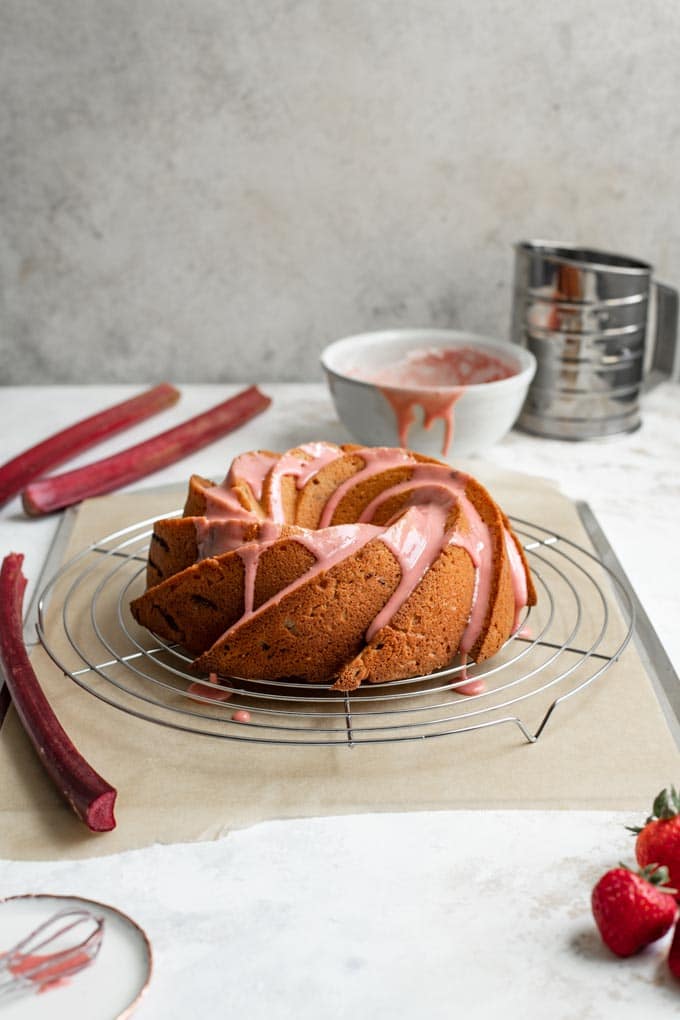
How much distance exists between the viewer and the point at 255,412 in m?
2.54

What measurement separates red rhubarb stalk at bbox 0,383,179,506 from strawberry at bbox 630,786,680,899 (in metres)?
1.42

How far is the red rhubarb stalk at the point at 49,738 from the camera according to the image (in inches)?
47.1

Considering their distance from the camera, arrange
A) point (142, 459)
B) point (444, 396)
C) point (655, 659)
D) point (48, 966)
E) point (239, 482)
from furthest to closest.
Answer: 1. point (142, 459)
2. point (444, 396)
3. point (239, 482)
4. point (655, 659)
5. point (48, 966)

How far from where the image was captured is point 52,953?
1.01m

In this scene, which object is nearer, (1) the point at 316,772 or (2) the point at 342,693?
(1) the point at 316,772

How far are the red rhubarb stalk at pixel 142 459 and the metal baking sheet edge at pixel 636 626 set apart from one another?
1.7 inches

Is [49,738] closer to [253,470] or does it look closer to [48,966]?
[48,966]

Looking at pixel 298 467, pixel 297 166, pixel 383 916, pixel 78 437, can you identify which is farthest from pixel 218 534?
pixel 297 166

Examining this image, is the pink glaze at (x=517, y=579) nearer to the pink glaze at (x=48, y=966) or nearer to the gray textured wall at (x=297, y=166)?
the pink glaze at (x=48, y=966)

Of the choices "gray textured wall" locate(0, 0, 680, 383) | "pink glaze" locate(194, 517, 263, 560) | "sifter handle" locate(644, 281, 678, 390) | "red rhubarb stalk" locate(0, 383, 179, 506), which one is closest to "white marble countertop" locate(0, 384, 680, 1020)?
"pink glaze" locate(194, 517, 263, 560)

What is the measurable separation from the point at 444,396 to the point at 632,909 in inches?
49.8

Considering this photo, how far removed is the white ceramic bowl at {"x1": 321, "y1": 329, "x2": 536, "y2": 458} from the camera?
2146mm

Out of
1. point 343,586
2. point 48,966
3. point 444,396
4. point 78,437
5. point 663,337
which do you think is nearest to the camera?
point 48,966

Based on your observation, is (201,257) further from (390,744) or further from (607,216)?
(390,744)
